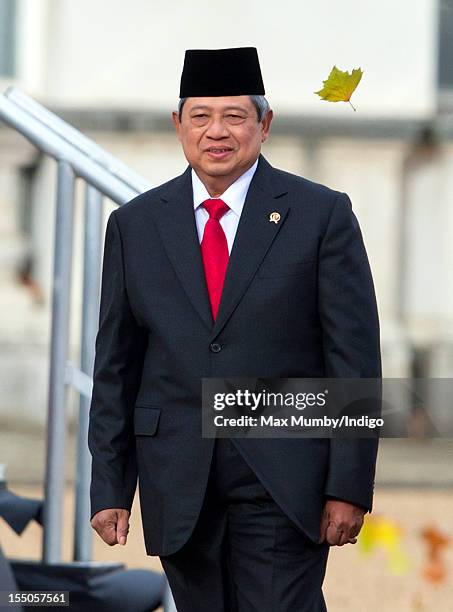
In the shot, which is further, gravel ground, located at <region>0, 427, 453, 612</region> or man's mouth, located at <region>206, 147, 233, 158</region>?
gravel ground, located at <region>0, 427, 453, 612</region>

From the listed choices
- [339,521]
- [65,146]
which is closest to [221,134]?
[339,521]

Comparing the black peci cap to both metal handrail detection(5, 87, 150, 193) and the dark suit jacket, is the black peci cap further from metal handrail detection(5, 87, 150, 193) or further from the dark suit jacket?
metal handrail detection(5, 87, 150, 193)

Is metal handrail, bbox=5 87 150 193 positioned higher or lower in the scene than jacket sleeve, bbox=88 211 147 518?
higher

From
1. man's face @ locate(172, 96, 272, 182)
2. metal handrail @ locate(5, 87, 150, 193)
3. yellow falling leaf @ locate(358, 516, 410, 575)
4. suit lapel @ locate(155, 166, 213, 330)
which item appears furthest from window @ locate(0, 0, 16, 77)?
man's face @ locate(172, 96, 272, 182)

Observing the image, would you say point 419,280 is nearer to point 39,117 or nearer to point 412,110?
point 412,110

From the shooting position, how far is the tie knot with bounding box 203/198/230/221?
3.35 meters

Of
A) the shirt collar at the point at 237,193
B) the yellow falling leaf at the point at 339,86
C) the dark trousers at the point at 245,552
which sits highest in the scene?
the yellow falling leaf at the point at 339,86

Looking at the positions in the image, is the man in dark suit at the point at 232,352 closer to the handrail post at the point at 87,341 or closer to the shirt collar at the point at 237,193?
the shirt collar at the point at 237,193

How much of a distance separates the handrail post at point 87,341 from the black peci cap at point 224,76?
129cm

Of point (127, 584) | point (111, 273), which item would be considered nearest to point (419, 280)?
point (127, 584)

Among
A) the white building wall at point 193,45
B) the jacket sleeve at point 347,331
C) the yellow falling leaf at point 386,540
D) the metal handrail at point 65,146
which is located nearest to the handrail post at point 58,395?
the metal handrail at point 65,146

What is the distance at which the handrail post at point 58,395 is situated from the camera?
180 inches

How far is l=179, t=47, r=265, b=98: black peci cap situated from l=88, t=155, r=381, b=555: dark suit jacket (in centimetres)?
17

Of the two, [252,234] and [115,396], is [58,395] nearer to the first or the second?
[115,396]
